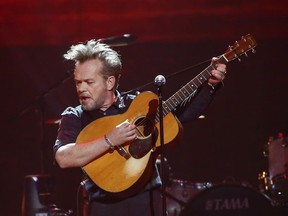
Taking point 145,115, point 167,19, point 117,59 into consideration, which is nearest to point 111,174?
point 145,115

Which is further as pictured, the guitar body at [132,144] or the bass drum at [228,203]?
the bass drum at [228,203]

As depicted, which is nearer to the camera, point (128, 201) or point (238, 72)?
point (128, 201)

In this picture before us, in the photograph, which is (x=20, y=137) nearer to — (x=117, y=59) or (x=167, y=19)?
(x=167, y=19)

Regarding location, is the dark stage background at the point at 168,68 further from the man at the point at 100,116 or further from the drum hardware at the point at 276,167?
the man at the point at 100,116

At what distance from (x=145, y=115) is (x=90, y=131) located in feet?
1.23

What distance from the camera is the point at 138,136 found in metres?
3.98

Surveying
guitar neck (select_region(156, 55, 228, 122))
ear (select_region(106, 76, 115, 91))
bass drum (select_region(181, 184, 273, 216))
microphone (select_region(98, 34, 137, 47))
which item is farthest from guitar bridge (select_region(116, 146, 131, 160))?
microphone (select_region(98, 34, 137, 47))

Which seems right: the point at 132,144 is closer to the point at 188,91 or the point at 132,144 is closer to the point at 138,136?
the point at 138,136

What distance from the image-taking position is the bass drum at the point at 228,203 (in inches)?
185

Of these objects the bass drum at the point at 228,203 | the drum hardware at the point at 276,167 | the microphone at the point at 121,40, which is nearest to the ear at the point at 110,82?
the bass drum at the point at 228,203

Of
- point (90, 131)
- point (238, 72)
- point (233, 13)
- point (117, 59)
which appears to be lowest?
point (90, 131)

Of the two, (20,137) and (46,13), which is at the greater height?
(46,13)

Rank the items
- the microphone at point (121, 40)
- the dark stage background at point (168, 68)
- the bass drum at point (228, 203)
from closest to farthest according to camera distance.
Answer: the bass drum at point (228, 203), the microphone at point (121, 40), the dark stage background at point (168, 68)

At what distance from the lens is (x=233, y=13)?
23.3 ft
